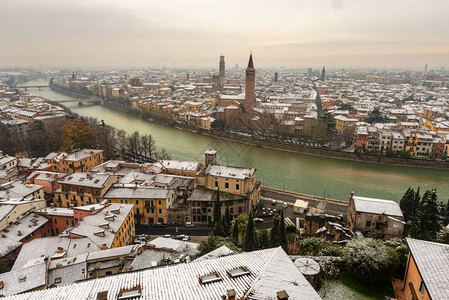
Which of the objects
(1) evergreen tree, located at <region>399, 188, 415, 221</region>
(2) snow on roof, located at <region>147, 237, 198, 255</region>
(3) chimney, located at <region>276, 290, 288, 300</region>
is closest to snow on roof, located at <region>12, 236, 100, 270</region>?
(2) snow on roof, located at <region>147, 237, 198, 255</region>

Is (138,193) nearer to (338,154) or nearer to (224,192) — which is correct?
(224,192)

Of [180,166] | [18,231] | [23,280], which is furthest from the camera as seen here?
[180,166]

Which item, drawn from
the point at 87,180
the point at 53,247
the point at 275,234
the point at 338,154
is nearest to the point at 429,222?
the point at 275,234

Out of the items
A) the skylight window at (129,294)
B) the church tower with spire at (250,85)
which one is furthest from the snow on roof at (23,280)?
the church tower with spire at (250,85)

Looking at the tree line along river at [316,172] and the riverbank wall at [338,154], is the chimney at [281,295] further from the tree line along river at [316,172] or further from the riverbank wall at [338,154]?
the riverbank wall at [338,154]

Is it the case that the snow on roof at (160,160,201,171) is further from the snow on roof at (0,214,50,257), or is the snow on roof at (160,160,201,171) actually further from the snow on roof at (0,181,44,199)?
the snow on roof at (0,214,50,257)

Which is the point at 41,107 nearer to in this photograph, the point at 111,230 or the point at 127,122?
the point at 127,122
